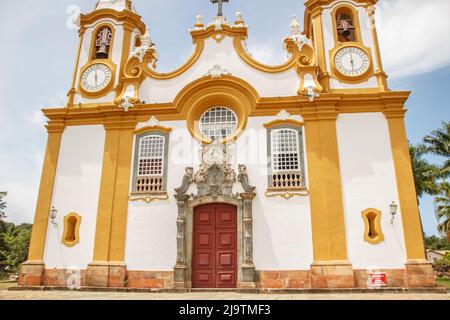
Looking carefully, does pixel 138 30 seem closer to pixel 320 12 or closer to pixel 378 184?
pixel 320 12

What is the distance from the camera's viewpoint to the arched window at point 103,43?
52.5ft

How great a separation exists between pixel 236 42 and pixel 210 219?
286 inches

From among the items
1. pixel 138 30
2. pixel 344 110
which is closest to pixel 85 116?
pixel 138 30

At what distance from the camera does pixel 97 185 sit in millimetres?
13352

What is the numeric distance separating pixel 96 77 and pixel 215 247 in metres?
9.04

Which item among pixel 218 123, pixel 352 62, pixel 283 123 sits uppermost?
pixel 352 62

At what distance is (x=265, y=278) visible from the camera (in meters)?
11.5

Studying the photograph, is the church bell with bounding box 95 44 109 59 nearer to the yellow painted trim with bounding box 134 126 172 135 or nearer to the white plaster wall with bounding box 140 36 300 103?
the white plaster wall with bounding box 140 36 300 103

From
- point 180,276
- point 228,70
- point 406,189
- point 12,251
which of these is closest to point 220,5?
point 228,70

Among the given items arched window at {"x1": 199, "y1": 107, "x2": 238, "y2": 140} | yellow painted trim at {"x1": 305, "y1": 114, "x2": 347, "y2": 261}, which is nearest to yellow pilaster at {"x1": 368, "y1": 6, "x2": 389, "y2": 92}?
yellow painted trim at {"x1": 305, "y1": 114, "x2": 347, "y2": 261}

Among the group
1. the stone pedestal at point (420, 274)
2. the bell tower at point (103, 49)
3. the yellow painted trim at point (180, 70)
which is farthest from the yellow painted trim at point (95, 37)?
the stone pedestal at point (420, 274)

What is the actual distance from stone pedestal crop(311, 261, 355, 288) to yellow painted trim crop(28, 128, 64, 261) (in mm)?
9688

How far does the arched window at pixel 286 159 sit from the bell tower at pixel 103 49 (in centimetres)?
702

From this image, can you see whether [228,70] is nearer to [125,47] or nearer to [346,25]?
[125,47]
